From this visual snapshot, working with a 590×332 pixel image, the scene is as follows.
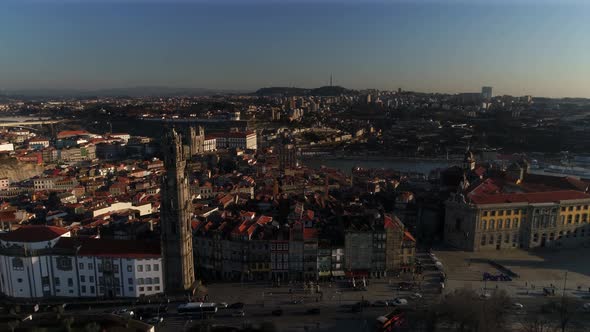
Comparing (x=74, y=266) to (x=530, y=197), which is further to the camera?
(x=530, y=197)

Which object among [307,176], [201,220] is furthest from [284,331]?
[307,176]

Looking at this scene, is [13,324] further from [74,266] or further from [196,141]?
[196,141]

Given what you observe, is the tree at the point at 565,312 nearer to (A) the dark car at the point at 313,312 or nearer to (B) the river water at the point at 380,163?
(A) the dark car at the point at 313,312

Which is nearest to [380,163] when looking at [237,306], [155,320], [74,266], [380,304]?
[380,304]

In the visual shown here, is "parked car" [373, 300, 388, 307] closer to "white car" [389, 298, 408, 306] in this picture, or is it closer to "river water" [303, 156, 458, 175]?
"white car" [389, 298, 408, 306]

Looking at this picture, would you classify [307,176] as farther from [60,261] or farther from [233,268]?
[60,261]

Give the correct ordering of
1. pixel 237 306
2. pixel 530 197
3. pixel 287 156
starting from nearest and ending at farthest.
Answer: pixel 237 306
pixel 530 197
pixel 287 156

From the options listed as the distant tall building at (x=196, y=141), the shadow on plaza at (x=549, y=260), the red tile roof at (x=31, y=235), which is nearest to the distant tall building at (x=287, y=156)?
the distant tall building at (x=196, y=141)
